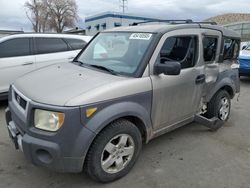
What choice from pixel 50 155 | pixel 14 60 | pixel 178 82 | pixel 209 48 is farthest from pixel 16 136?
pixel 14 60

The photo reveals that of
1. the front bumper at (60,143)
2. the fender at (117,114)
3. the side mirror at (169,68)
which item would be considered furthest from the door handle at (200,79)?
the front bumper at (60,143)

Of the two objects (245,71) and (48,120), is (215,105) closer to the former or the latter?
(48,120)

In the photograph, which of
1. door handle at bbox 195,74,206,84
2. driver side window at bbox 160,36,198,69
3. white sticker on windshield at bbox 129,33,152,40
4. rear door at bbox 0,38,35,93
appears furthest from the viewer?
rear door at bbox 0,38,35,93

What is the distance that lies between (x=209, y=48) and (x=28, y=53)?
13.2 ft

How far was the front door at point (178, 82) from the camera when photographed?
11.6 ft

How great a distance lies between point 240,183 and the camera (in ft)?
10.7

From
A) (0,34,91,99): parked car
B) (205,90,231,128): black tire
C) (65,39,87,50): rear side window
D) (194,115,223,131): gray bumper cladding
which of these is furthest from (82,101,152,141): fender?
(65,39,87,50): rear side window

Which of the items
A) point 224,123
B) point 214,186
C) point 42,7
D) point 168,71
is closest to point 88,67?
point 168,71

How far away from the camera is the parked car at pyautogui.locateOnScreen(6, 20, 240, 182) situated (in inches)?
108

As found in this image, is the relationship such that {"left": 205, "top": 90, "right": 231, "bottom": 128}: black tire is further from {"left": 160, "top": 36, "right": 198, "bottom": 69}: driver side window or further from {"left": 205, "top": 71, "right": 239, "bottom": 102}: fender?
{"left": 160, "top": 36, "right": 198, "bottom": 69}: driver side window

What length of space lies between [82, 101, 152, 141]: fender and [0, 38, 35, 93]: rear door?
12.5ft

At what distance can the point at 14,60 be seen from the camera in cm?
605

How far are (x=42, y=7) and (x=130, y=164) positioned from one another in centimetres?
5304

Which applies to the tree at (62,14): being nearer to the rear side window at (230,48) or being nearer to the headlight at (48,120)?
the rear side window at (230,48)
